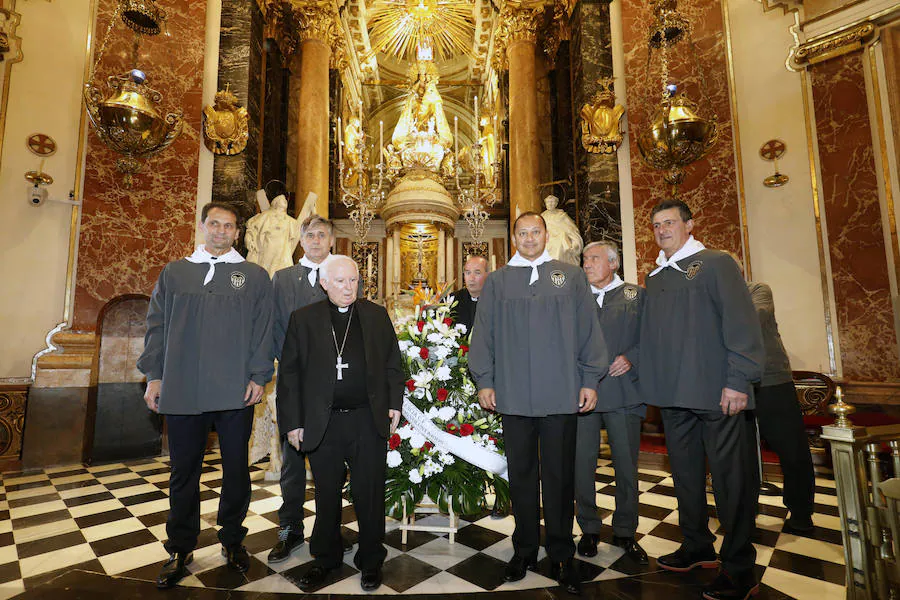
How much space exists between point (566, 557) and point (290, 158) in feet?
30.5

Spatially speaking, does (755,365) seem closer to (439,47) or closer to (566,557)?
(566,557)

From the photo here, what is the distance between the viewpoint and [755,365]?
2.23 meters

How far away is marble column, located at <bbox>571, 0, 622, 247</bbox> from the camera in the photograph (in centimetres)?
643

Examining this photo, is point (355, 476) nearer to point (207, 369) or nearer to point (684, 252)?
point (207, 369)

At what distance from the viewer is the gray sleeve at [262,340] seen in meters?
2.67

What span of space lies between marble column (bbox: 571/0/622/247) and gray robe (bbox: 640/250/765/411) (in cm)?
402

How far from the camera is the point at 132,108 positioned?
4824 mm

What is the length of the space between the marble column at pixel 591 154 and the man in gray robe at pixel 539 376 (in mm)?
4209

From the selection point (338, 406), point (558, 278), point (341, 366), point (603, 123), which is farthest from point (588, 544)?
point (603, 123)

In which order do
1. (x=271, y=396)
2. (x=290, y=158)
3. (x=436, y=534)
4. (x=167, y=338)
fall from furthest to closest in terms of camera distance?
(x=290, y=158)
(x=271, y=396)
(x=436, y=534)
(x=167, y=338)

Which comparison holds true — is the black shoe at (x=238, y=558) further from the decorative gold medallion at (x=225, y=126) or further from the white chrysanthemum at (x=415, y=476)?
the decorative gold medallion at (x=225, y=126)

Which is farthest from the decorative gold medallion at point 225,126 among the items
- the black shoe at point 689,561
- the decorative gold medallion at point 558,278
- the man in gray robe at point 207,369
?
the black shoe at point 689,561

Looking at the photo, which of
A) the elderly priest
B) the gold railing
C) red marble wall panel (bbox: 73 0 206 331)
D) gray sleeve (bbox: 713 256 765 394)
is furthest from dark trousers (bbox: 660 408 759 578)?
red marble wall panel (bbox: 73 0 206 331)

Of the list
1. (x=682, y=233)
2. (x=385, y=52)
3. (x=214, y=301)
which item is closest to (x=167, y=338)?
(x=214, y=301)
